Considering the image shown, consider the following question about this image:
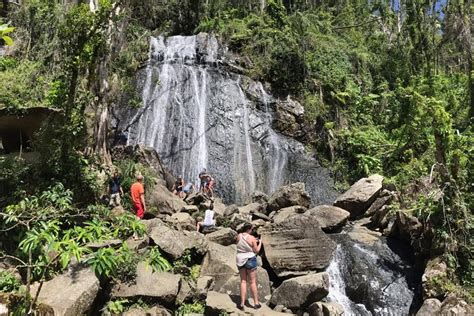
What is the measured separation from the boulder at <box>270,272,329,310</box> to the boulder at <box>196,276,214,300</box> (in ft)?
4.10

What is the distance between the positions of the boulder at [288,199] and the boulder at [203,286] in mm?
5440

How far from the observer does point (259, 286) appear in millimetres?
8664

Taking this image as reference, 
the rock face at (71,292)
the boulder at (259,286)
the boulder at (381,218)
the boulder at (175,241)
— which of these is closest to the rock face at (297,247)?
the boulder at (259,286)

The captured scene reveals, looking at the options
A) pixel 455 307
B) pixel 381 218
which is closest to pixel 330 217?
pixel 381 218

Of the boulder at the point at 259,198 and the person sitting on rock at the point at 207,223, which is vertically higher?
the person sitting on rock at the point at 207,223

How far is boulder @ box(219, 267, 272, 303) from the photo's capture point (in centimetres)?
827

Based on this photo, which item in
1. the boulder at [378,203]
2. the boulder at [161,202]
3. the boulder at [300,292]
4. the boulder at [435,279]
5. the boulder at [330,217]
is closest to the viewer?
the boulder at [300,292]

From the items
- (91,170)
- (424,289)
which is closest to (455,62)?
(424,289)

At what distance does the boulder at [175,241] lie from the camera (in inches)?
336

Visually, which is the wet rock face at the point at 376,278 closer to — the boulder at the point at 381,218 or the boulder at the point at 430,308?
the boulder at the point at 430,308

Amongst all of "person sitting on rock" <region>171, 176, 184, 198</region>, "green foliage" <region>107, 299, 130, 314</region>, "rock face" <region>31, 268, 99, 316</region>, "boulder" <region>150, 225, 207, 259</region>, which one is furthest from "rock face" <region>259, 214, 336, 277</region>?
"person sitting on rock" <region>171, 176, 184, 198</region>

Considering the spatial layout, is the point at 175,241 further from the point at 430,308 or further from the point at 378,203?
the point at 378,203

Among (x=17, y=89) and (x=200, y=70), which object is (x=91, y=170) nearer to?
(x=17, y=89)

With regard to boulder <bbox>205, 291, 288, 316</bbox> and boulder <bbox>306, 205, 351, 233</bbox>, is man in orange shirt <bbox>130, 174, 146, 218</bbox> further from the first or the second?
boulder <bbox>306, 205, 351, 233</bbox>
